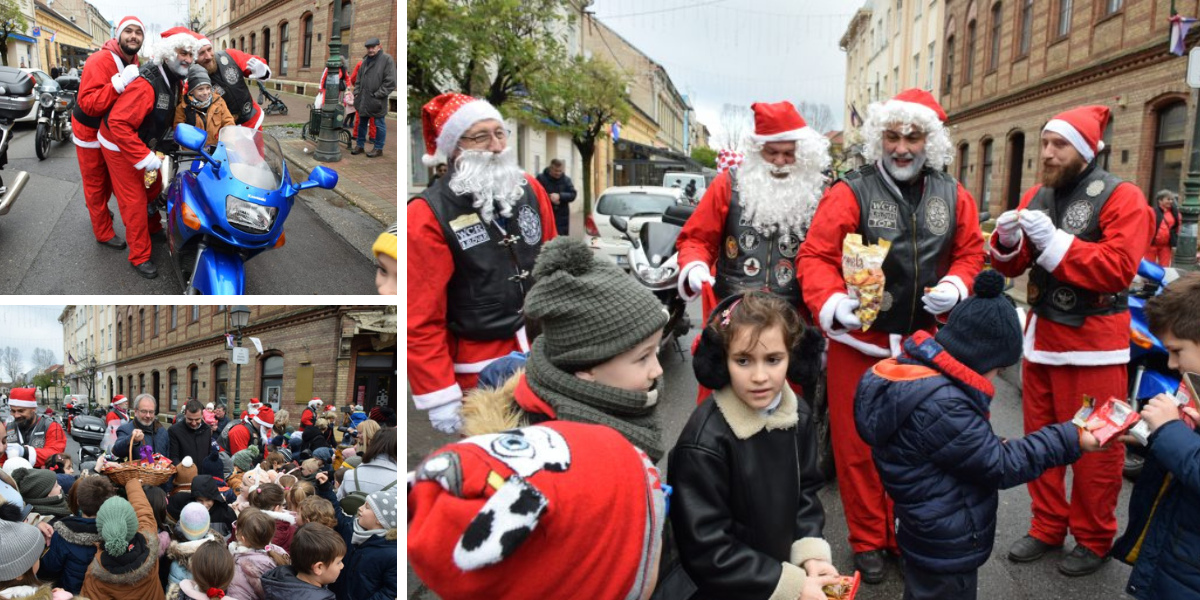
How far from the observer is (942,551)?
2.83 m

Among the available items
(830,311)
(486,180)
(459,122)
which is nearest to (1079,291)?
(830,311)

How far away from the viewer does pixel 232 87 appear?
4.31 m

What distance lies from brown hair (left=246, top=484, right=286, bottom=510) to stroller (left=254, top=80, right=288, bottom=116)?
204 cm

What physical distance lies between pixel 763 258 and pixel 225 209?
243cm

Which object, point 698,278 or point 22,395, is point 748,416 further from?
point 22,395

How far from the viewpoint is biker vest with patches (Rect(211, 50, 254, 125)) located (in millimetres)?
4219

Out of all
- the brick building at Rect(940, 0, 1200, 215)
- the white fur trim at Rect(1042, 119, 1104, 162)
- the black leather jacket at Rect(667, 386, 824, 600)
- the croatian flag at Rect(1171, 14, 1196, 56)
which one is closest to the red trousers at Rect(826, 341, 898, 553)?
the white fur trim at Rect(1042, 119, 1104, 162)

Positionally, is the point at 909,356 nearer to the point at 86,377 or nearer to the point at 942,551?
the point at 942,551

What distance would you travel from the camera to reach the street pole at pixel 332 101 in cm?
402

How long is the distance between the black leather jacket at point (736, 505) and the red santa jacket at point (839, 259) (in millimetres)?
1445

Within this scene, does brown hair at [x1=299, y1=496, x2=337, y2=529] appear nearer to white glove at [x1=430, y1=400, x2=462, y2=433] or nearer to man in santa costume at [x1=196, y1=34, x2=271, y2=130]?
white glove at [x1=430, y1=400, x2=462, y2=433]

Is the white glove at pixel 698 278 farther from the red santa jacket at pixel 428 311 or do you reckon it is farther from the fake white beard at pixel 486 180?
the red santa jacket at pixel 428 311

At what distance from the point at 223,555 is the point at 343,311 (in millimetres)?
1532

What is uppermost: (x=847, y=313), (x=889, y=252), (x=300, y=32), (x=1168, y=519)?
(x=300, y=32)
